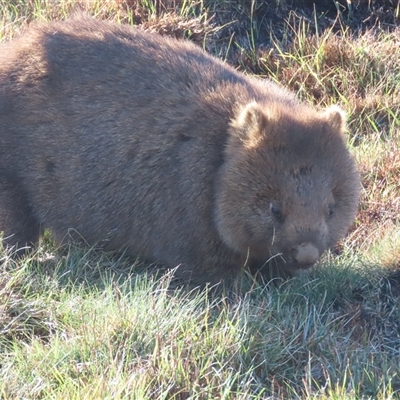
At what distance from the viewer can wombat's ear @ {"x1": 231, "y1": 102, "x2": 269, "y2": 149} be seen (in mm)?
5430

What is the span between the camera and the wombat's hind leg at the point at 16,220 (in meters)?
5.91

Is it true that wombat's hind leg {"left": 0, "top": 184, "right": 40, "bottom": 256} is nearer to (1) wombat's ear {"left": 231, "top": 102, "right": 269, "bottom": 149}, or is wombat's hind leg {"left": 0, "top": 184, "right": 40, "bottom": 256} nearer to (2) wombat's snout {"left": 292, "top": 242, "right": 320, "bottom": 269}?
(1) wombat's ear {"left": 231, "top": 102, "right": 269, "bottom": 149}

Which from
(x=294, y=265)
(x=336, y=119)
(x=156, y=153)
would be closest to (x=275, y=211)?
(x=294, y=265)

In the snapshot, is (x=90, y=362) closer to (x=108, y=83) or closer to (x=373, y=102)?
(x=108, y=83)

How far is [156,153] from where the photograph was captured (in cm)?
580

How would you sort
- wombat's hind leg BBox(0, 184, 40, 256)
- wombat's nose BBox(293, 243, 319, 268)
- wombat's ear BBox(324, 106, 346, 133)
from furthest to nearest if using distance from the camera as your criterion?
wombat's hind leg BBox(0, 184, 40, 256)
wombat's ear BBox(324, 106, 346, 133)
wombat's nose BBox(293, 243, 319, 268)

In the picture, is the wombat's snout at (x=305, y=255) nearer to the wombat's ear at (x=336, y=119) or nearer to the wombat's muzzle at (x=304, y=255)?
the wombat's muzzle at (x=304, y=255)

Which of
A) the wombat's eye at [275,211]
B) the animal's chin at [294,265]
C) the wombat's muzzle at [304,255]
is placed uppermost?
the wombat's eye at [275,211]

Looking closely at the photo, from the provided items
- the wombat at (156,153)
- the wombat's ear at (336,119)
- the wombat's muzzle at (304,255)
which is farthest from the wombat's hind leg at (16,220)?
the wombat's ear at (336,119)

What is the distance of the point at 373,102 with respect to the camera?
752cm

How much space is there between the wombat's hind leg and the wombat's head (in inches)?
51.4

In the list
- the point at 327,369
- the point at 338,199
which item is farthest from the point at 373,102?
the point at 327,369

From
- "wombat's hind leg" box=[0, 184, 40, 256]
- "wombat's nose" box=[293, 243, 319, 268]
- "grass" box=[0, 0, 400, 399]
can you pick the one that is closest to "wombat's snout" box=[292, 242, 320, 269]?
"wombat's nose" box=[293, 243, 319, 268]

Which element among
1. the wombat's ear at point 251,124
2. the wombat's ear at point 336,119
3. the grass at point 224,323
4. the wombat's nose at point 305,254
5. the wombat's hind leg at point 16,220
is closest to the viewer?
the grass at point 224,323
